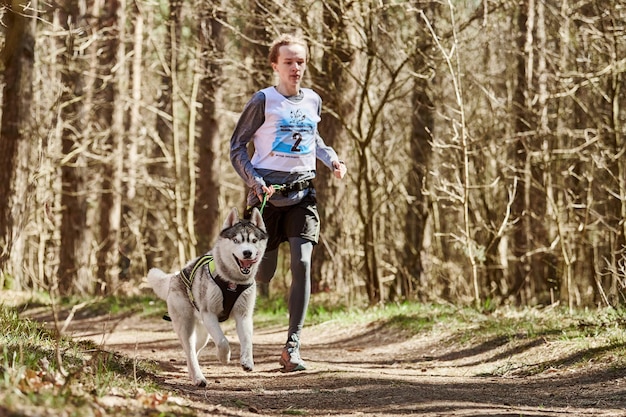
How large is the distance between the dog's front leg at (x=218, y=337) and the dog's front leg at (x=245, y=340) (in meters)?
0.14

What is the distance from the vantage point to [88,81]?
16984mm

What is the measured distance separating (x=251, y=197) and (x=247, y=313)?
0.95 metres

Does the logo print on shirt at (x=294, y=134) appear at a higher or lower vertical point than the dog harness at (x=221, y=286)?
higher

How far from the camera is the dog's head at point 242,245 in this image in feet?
19.8

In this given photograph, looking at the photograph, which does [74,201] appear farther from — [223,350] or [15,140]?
[223,350]

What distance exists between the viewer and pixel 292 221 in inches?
258

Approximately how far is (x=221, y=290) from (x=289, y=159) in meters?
1.16

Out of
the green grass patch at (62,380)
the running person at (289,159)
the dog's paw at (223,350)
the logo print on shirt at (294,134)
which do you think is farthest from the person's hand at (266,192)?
the green grass patch at (62,380)

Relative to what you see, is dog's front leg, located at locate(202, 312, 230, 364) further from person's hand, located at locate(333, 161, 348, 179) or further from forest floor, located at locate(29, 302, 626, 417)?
person's hand, located at locate(333, 161, 348, 179)

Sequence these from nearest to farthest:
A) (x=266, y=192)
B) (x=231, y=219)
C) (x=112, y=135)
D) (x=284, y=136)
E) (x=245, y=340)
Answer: (x=245, y=340) → (x=266, y=192) → (x=231, y=219) → (x=284, y=136) → (x=112, y=135)

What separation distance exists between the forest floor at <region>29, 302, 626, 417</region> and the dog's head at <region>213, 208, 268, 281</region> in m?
0.78

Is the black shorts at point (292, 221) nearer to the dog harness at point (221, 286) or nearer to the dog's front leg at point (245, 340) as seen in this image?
the dog harness at point (221, 286)

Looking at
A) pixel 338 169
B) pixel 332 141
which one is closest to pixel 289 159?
pixel 338 169

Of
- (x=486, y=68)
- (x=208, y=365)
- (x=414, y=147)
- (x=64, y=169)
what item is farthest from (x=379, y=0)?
(x=64, y=169)
